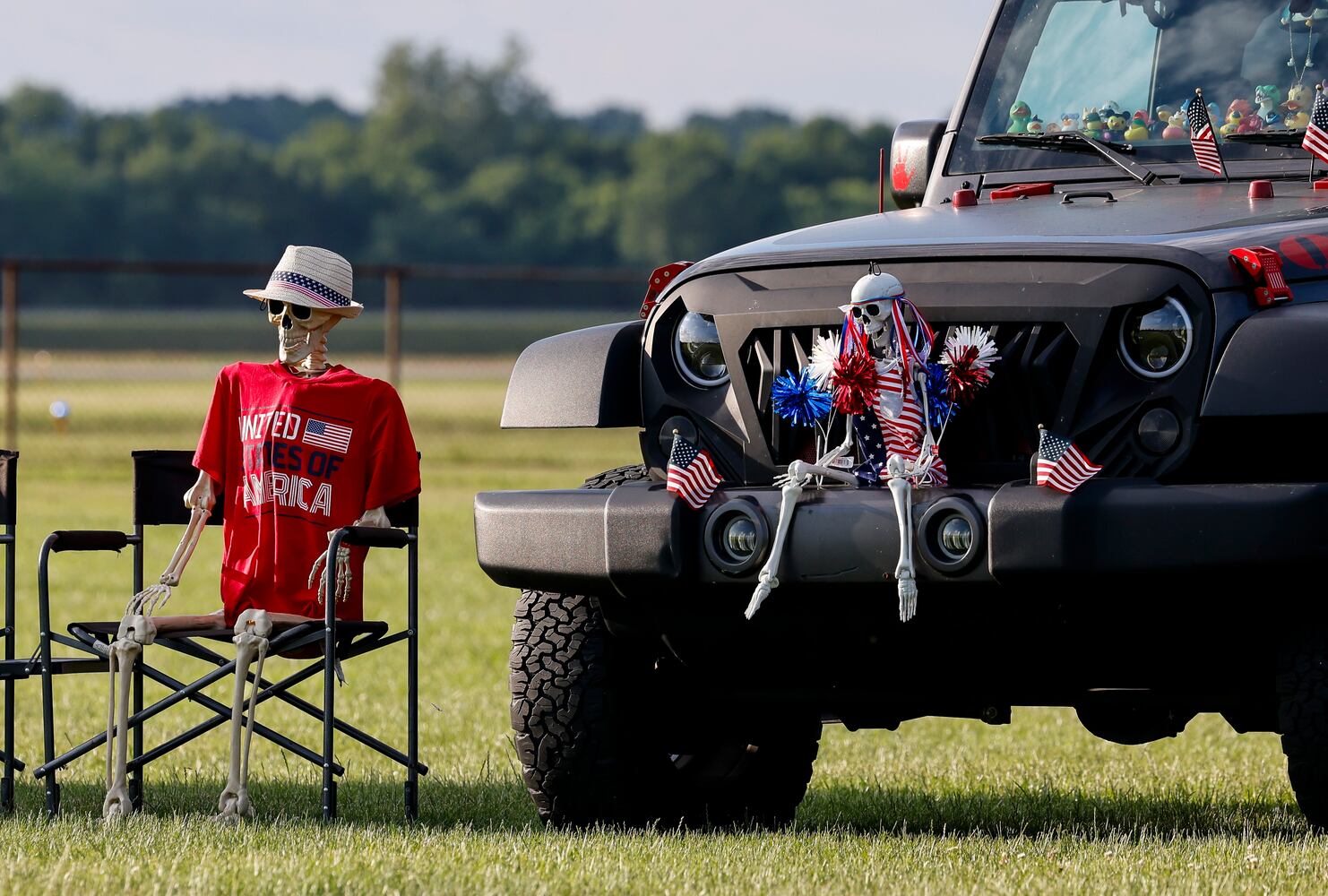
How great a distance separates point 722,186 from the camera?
79438 mm

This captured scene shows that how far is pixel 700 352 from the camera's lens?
16.7 feet

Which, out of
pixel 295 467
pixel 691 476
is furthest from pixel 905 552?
pixel 295 467

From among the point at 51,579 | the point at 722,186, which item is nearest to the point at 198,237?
the point at 722,186

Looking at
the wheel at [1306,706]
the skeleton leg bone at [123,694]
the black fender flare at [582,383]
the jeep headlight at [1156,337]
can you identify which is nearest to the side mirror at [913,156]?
the black fender flare at [582,383]

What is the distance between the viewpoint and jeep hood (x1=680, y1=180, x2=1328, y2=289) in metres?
4.71

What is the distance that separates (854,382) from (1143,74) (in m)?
1.88

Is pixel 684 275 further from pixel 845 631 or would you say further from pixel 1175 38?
pixel 1175 38

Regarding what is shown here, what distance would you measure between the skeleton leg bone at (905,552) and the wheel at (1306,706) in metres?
0.78

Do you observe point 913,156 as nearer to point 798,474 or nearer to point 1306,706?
point 798,474

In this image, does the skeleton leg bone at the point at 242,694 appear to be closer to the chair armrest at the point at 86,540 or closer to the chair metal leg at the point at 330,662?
the chair metal leg at the point at 330,662

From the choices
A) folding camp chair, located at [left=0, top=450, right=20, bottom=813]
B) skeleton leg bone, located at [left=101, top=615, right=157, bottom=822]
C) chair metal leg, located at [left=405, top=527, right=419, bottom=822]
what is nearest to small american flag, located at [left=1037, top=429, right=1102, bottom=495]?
chair metal leg, located at [left=405, top=527, right=419, bottom=822]

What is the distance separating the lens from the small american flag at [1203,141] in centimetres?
576

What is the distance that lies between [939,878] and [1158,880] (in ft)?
1.41

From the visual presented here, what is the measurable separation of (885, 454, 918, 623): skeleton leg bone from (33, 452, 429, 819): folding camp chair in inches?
53.5
